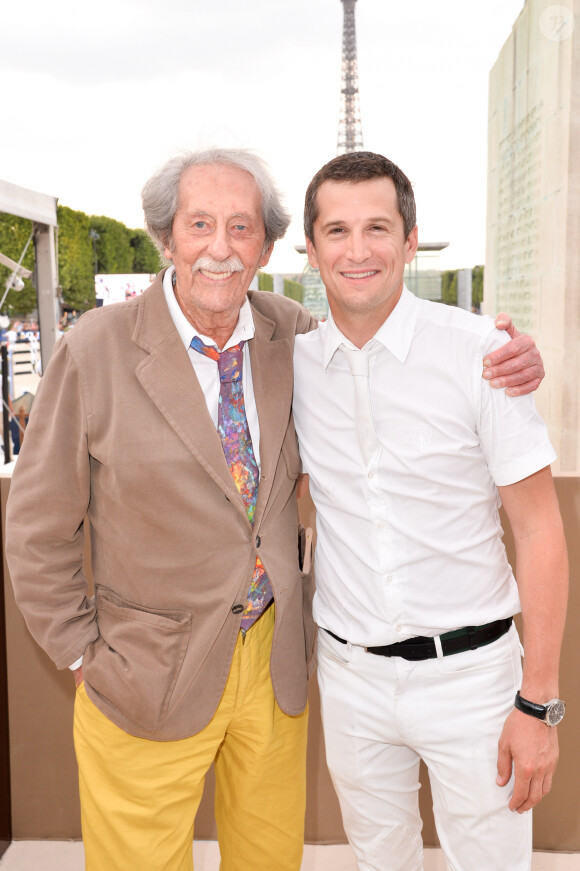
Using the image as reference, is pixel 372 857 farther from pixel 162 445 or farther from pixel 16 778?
pixel 16 778

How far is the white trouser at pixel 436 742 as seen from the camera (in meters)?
1.39

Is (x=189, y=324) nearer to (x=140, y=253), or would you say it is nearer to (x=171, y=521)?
(x=171, y=521)

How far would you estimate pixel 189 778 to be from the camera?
58.8 inches

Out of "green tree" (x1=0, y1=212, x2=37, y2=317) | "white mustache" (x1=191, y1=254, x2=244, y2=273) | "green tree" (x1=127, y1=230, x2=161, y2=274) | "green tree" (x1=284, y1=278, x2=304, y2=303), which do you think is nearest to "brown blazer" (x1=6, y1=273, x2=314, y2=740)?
"white mustache" (x1=191, y1=254, x2=244, y2=273)

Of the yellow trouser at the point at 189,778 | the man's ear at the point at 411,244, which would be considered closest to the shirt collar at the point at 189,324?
the man's ear at the point at 411,244

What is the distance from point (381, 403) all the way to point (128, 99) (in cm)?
3100

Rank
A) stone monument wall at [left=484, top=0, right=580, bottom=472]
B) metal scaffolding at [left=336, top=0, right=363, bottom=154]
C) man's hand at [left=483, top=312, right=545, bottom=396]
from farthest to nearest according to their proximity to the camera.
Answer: metal scaffolding at [left=336, top=0, right=363, bottom=154] → stone monument wall at [left=484, top=0, right=580, bottom=472] → man's hand at [left=483, top=312, right=545, bottom=396]

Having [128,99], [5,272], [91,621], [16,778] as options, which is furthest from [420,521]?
[128,99]

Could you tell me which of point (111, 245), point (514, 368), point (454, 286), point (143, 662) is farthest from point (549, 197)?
point (111, 245)

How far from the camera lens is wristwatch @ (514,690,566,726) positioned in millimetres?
1311

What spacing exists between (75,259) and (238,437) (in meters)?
20.3

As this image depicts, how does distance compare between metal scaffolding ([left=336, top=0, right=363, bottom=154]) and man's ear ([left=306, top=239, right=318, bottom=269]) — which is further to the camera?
metal scaffolding ([left=336, top=0, right=363, bottom=154])

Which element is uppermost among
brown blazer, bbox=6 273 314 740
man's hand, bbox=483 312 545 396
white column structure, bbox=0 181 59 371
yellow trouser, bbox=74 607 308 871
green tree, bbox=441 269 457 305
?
green tree, bbox=441 269 457 305

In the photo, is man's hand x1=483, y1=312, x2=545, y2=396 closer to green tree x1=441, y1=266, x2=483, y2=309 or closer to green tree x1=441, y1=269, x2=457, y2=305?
green tree x1=441, y1=266, x2=483, y2=309
